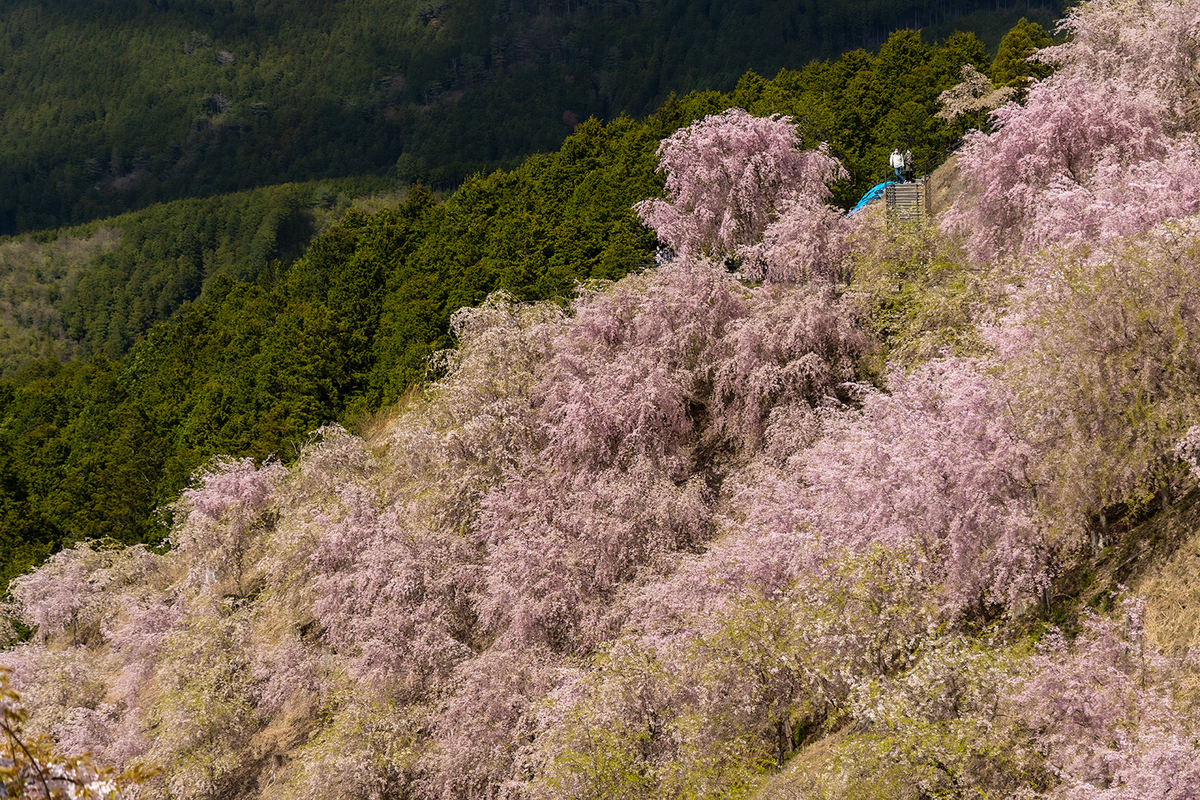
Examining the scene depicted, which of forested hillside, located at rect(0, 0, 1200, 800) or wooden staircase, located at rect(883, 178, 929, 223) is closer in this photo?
forested hillside, located at rect(0, 0, 1200, 800)

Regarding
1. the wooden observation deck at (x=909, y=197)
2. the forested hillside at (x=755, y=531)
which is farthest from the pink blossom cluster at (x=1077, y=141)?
the wooden observation deck at (x=909, y=197)

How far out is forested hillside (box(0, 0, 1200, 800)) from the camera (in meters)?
19.2

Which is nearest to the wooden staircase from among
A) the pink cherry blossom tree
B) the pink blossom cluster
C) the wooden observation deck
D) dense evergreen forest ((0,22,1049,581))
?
the wooden observation deck

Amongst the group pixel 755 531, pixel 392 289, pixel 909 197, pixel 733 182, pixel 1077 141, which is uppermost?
pixel 1077 141

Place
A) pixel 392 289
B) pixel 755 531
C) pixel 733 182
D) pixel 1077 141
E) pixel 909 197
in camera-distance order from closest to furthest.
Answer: pixel 755 531, pixel 1077 141, pixel 733 182, pixel 909 197, pixel 392 289

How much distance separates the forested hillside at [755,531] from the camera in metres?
19.2

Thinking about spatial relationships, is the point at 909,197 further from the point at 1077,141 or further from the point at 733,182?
the point at 1077,141

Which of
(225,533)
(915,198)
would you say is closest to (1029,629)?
(915,198)

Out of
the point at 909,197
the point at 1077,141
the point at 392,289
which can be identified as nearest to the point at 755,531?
the point at 1077,141

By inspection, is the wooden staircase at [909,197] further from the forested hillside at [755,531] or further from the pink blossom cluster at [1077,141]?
the pink blossom cluster at [1077,141]

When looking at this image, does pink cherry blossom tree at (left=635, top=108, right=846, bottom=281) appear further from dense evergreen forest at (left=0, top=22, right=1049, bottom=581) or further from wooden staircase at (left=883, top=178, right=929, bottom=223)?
dense evergreen forest at (left=0, top=22, right=1049, bottom=581)

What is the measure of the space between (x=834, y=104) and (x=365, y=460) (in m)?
35.1

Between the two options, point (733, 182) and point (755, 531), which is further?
point (733, 182)

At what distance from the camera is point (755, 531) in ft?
91.4
